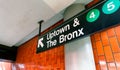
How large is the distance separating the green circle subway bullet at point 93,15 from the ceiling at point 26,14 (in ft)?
1.87

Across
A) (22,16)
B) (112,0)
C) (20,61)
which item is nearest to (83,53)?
(112,0)

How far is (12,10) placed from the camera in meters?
1.83

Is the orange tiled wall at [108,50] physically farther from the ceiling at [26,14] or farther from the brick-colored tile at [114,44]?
the ceiling at [26,14]

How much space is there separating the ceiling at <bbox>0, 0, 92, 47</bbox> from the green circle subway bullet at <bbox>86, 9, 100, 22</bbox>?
1.87 ft

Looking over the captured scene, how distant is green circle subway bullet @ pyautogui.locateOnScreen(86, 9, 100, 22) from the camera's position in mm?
1081

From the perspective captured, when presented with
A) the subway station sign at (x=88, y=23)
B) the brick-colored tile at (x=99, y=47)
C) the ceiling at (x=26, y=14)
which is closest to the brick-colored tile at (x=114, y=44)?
the brick-colored tile at (x=99, y=47)

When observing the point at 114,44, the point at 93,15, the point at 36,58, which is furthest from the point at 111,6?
the point at 36,58

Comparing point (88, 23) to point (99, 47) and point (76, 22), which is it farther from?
point (99, 47)

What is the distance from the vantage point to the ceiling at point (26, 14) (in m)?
1.71

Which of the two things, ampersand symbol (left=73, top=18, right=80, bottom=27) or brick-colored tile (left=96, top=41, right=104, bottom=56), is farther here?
brick-colored tile (left=96, top=41, right=104, bottom=56)

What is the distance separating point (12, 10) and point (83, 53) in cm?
123

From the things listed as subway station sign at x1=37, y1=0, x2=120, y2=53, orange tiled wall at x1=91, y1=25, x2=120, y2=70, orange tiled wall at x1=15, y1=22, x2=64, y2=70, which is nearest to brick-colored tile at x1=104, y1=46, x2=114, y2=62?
orange tiled wall at x1=91, y1=25, x2=120, y2=70

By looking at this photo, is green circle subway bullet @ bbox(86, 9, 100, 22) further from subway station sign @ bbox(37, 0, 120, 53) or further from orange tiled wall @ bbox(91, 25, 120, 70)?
orange tiled wall @ bbox(91, 25, 120, 70)

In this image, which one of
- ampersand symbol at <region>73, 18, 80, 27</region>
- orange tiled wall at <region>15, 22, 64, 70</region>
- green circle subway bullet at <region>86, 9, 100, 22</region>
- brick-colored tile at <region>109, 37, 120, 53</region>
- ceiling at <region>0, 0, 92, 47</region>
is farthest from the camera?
orange tiled wall at <region>15, 22, 64, 70</region>
